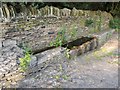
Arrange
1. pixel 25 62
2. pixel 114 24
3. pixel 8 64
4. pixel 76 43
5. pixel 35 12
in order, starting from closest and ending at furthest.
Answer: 1. pixel 8 64
2. pixel 25 62
3. pixel 35 12
4. pixel 76 43
5. pixel 114 24

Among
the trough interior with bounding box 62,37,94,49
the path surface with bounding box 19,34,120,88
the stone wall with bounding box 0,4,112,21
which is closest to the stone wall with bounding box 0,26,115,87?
the path surface with bounding box 19,34,120,88

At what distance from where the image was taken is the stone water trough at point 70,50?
470 cm

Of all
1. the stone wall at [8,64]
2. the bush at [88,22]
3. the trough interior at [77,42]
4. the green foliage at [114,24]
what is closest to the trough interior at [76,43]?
the trough interior at [77,42]

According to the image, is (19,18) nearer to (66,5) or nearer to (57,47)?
(57,47)

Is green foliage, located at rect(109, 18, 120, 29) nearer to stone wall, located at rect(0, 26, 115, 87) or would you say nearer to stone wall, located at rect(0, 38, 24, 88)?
stone wall, located at rect(0, 26, 115, 87)

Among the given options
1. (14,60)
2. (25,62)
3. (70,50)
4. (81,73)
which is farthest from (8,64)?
(70,50)

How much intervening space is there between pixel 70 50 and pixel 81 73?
0.75 meters

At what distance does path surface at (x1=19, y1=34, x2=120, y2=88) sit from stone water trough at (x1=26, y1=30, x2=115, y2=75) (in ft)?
0.33

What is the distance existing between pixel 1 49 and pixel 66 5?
3102mm

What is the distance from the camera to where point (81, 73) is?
484cm

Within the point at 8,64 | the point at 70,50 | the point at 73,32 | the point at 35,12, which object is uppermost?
the point at 35,12

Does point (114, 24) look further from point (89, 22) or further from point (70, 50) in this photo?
point (70, 50)

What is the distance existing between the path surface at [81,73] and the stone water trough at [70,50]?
10cm

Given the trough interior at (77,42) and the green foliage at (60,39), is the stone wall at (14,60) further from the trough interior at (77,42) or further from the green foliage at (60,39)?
the trough interior at (77,42)
